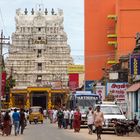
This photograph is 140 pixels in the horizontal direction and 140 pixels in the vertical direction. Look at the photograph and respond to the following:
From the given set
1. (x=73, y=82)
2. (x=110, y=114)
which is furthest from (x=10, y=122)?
(x=73, y=82)

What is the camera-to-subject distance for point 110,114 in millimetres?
35969

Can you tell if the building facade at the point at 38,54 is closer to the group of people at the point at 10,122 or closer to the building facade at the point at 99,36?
the building facade at the point at 99,36

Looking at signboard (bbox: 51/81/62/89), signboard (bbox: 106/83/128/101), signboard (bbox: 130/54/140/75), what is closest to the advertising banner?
signboard (bbox: 51/81/62/89)

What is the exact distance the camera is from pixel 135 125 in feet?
117

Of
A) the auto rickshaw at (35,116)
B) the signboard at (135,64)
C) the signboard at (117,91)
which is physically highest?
the signboard at (135,64)

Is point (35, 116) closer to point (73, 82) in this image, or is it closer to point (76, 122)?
point (76, 122)

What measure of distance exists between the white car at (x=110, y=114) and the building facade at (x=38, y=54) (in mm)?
91499

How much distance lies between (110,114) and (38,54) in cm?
9788

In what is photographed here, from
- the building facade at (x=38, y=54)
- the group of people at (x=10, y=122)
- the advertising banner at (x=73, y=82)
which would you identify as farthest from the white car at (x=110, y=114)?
the building facade at (x=38, y=54)

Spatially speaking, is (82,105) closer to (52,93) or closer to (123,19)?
(123,19)

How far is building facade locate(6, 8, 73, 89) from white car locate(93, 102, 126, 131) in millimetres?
91499

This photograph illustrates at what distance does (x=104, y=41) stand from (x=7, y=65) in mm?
47375

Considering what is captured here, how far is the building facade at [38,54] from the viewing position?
431 feet

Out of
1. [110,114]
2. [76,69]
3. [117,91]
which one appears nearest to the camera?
[110,114]
